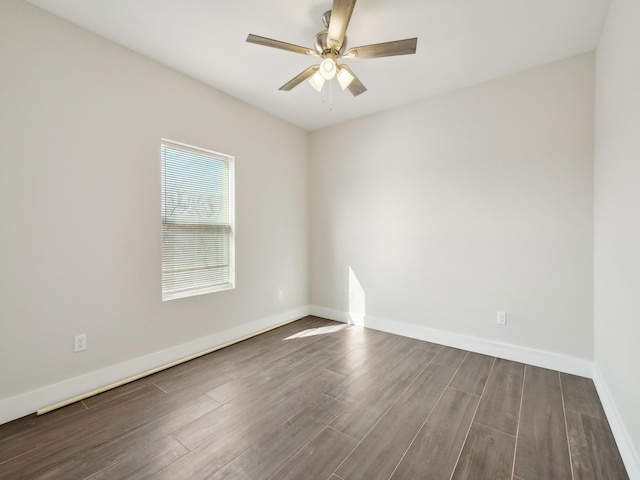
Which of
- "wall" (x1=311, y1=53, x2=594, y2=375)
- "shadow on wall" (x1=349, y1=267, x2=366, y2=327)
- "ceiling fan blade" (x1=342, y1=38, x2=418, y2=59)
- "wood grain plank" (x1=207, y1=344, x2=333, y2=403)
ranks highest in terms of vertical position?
"ceiling fan blade" (x1=342, y1=38, x2=418, y2=59)

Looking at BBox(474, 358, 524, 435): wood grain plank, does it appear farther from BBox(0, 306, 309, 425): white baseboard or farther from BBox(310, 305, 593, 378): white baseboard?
BBox(0, 306, 309, 425): white baseboard

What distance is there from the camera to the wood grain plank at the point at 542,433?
4.86ft

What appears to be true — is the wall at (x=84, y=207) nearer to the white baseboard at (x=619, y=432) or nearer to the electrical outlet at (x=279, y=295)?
the electrical outlet at (x=279, y=295)

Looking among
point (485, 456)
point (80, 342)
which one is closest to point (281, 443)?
point (485, 456)

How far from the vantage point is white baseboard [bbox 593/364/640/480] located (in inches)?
54.3

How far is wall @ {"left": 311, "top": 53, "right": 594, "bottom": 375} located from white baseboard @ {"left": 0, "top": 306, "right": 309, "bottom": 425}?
1.59 metres

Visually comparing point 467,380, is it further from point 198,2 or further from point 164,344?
point 198,2

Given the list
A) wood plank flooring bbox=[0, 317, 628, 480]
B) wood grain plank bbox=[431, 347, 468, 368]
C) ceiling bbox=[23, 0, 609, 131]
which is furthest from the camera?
wood grain plank bbox=[431, 347, 468, 368]

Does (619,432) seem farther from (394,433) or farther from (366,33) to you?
(366,33)

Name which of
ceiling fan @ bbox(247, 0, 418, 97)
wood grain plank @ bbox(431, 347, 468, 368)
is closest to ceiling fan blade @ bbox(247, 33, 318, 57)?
ceiling fan @ bbox(247, 0, 418, 97)

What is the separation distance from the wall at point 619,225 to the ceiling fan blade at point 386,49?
110cm

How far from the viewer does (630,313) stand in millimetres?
1482

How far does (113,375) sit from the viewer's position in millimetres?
2277

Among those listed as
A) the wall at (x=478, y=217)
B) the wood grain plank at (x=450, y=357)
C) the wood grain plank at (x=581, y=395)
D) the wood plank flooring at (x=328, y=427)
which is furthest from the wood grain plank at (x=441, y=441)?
the wall at (x=478, y=217)
